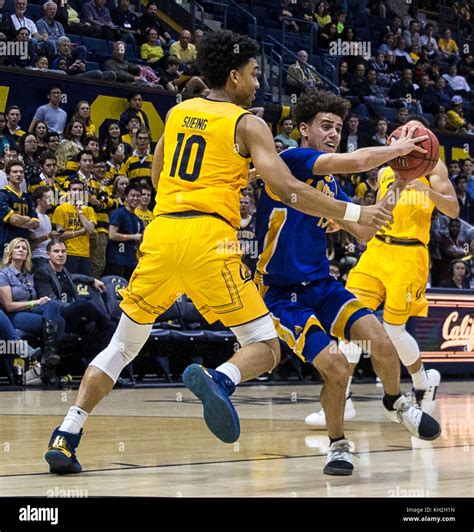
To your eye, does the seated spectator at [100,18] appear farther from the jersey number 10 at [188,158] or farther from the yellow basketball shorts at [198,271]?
the yellow basketball shorts at [198,271]

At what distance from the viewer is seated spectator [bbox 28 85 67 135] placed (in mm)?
13133

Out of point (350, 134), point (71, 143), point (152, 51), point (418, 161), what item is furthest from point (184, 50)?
point (418, 161)

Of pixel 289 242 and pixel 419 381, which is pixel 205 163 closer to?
pixel 289 242

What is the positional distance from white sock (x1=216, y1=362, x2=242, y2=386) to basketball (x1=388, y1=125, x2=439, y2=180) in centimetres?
162

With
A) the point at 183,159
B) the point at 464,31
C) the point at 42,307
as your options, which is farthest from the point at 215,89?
the point at 464,31

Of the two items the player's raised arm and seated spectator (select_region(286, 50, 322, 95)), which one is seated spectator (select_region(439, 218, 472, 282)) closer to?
seated spectator (select_region(286, 50, 322, 95))

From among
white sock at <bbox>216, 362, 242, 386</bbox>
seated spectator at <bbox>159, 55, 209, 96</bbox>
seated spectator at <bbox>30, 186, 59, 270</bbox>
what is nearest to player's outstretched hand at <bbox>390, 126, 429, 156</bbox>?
white sock at <bbox>216, 362, 242, 386</bbox>

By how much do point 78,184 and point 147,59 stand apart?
15.1ft

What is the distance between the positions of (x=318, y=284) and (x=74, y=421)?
1.55m

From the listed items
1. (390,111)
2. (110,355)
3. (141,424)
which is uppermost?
(390,111)

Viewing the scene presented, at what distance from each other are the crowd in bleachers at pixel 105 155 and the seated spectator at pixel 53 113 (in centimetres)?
2

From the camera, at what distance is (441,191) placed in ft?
26.1

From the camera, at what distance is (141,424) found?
7.71m

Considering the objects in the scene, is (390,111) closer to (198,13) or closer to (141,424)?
(198,13)
